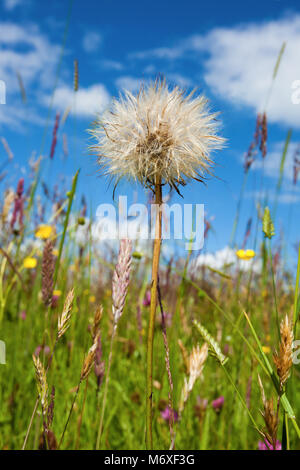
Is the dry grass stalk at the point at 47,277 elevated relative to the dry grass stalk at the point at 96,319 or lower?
elevated

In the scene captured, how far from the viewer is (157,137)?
968 mm

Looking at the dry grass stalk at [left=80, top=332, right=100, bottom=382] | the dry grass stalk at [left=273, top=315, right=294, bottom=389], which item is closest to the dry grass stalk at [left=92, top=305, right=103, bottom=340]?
the dry grass stalk at [left=80, top=332, right=100, bottom=382]

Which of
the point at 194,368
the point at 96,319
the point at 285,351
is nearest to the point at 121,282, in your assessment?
the point at 96,319

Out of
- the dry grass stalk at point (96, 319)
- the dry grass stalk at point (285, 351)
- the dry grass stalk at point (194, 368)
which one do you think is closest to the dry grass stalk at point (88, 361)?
the dry grass stalk at point (96, 319)

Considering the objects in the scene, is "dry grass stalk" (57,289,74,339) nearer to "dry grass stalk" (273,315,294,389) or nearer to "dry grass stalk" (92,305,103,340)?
"dry grass stalk" (92,305,103,340)

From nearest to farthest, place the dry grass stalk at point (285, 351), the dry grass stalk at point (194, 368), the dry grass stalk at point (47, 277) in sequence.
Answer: the dry grass stalk at point (285, 351) → the dry grass stalk at point (194, 368) → the dry grass stalk at point (47, 277)

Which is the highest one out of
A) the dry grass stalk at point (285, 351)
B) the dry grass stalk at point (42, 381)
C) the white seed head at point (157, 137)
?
the white seed head at point (157, 137)

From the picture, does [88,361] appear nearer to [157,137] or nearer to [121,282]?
[121,282]

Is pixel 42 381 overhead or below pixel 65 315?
below

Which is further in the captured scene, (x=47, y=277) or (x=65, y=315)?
(x=47, y=277)

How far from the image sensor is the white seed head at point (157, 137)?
3.11 feet

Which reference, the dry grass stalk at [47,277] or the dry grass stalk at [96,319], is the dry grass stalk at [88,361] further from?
the dry grass stalk at [47,277]

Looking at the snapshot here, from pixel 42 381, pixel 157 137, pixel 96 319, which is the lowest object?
pixel 42 381
